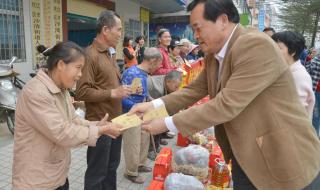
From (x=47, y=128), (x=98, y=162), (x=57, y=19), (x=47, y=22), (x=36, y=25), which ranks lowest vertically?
(x=98, y=162)

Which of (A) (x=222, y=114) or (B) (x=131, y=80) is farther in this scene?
(B) (x=131, y=80)

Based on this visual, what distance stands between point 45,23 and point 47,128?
599cm

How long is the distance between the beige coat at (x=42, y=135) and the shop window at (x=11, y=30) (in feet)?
16.2

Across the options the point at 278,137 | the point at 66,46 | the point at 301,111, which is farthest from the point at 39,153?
the point at 301,111

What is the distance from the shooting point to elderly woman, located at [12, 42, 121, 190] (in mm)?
1754

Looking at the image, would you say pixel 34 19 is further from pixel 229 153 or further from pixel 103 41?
pixel 229 153

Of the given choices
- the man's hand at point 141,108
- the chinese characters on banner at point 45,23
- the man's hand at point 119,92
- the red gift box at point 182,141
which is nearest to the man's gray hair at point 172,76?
the red gift box at point 182,141

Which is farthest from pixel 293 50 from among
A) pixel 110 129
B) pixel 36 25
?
pixel 36 25

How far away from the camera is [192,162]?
11.0 feet

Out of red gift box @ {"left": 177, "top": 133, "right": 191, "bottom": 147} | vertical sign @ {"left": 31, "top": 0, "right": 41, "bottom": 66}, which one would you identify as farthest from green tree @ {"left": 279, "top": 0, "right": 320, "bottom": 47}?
red gift box @ {"left": 177, "top": 133, "right": 191, "bottom": 147}

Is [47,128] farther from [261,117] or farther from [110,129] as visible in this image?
[261,117]

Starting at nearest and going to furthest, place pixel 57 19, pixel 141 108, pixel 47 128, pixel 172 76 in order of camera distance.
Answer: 1. pixel 47 128
2. pixel 141 108
3. pixel 172 76
4. pixel 57 19

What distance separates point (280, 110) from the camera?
1.51 m

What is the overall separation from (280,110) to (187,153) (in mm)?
1994
